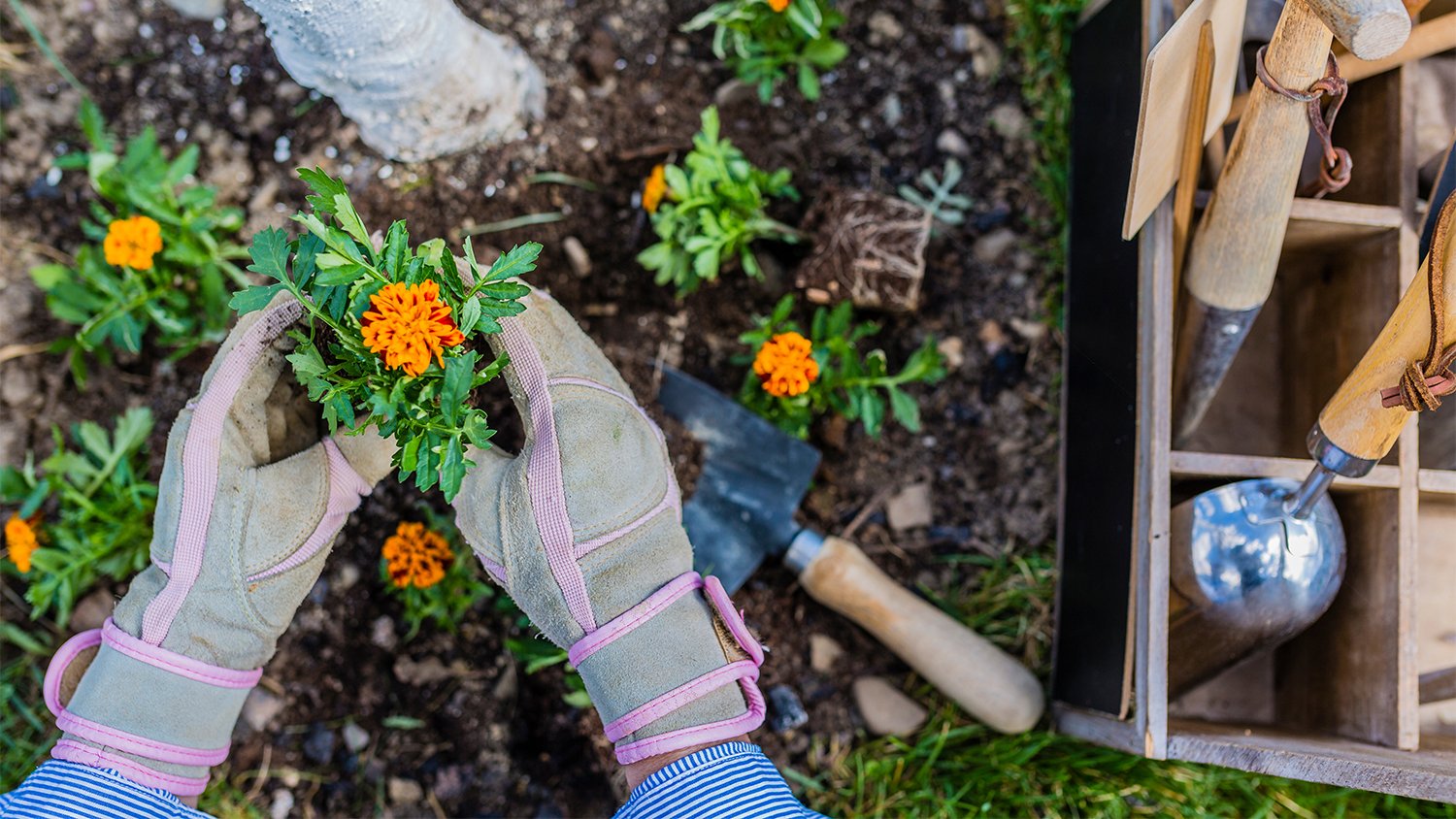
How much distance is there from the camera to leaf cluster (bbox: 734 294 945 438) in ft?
5.54

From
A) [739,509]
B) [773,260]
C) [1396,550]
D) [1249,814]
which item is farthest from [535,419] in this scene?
[1249,814]

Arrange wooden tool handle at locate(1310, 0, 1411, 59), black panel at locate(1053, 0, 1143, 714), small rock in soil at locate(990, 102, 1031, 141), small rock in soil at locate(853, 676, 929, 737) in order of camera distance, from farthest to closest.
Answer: small rock in soil at locate(990, 102, 1031, 141), small rock in soil at locate(853, 676, 929, 737), black panel at locate(1053, 0, 1143, 714), wooden tool handle at locate(1310, 0, 1411, 59)

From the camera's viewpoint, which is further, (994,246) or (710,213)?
(994,246)

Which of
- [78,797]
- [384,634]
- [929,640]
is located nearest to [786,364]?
[929,640]

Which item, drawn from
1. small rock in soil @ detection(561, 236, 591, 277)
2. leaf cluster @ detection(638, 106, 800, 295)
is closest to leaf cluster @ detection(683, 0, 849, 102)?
leaf cluster @ detection(638, 106, 800, 295)

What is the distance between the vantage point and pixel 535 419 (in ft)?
4.28

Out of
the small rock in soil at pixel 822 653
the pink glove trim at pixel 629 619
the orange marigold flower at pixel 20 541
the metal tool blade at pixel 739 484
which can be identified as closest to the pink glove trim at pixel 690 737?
the pink glove trim at pixel 629 619

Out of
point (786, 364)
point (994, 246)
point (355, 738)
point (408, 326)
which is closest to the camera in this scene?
Answer: point (408, 326)

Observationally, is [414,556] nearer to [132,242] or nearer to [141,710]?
[141,710]

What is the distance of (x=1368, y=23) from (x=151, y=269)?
1762 millimetres

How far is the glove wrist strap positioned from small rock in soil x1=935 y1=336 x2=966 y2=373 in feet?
4.24

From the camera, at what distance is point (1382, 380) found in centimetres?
113

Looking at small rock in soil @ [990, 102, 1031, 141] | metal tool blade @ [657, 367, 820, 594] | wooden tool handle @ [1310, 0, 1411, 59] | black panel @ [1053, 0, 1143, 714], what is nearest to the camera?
wooden tool handle @ [1310, 0, 1411, 59]

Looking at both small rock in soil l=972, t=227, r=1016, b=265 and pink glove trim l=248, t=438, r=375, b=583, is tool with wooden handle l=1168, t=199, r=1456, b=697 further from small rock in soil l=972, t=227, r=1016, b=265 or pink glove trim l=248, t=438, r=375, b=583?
pink glove trim l=248, t=438, r=375, b=583
